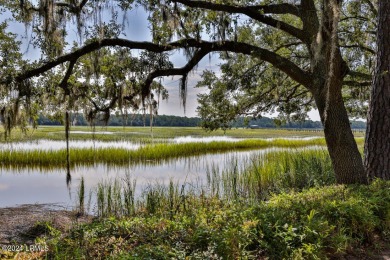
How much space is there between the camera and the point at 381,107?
20.8ft

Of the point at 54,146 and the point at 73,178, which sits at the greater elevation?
the point at 54,146

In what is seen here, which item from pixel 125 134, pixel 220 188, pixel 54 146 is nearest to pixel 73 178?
pixel 220 188

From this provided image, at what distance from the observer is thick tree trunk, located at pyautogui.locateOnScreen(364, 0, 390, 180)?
20.7 ft

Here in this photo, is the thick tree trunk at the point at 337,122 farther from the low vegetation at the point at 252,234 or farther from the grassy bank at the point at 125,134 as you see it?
the grassy bank at the point at 125,134

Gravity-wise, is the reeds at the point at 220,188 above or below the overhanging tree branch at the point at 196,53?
below

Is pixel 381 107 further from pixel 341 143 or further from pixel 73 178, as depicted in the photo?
pixel 73 178

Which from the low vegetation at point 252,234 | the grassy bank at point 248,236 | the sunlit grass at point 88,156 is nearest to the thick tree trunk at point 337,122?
the low vegetation at point 252,234

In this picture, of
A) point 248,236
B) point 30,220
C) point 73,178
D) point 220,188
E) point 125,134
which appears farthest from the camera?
point 125,134

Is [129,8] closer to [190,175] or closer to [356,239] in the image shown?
[356,239]

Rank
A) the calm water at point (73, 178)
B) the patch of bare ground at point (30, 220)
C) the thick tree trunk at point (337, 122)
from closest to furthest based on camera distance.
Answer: the patch of bare ground at point (30, 220) → the thick tree trunk at point (337, 122) → the calm water at point (73, 178)

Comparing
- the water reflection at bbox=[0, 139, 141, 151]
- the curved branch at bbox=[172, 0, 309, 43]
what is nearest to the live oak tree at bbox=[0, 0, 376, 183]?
the curved branch at bbox=[172, 0, 309, 43]

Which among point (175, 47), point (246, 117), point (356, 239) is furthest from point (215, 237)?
point (246, 117)

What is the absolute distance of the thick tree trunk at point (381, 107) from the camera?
6297 millimetres

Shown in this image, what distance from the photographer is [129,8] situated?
668 centimetres
